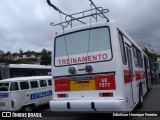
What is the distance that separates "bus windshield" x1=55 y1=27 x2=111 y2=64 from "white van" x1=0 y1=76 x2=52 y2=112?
12.5 ft

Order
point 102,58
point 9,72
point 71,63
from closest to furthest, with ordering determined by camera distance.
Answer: point 102,58 → point 71,63 → point 9,72

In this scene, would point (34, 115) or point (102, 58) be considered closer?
point (102, 58)

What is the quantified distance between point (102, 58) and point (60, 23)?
2251mm

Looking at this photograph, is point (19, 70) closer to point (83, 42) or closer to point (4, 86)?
point (4, 86)

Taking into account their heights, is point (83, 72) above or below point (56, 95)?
above

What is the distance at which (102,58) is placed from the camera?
8.84 meters

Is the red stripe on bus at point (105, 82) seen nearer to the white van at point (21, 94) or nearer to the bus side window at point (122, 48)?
the bus side window at point (122, 48)

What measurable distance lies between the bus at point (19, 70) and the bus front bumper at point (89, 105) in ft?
38.5

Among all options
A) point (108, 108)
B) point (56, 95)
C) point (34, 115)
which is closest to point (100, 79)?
point (108, 108)

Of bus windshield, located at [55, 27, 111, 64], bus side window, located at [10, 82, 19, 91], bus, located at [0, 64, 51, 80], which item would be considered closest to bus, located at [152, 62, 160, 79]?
bus, located at [0, 64, 51, 80]

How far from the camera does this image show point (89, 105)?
28.1 feet

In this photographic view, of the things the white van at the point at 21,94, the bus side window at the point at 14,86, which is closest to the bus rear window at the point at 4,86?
the white van at the point at 21,94

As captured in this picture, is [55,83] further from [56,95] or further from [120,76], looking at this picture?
[120,76]

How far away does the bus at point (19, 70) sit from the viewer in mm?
20219
